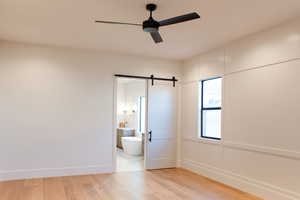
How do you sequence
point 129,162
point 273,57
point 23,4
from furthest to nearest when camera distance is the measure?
point 129,162 < point 273,57 < point 23,4

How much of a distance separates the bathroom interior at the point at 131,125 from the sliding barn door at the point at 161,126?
1.63ft

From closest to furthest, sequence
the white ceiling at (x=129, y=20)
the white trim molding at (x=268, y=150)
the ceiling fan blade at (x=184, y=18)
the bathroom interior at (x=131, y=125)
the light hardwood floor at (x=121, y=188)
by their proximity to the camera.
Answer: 1. the ceiling fan blade at (x=184, y=18)
2. the white ceiling at (x=129, y=20)
3. the white trim molding at (x=268, y=150)
4. the light hardwood floor at (x=121, y=188)
5. the bathroom interior at (x=131, y=125)

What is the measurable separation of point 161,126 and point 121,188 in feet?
6.79

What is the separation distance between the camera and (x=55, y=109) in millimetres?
5090

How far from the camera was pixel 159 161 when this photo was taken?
593cm

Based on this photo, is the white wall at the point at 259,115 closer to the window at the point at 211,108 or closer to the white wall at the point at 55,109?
the window at the point at 211,108

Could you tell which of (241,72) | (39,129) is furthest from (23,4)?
(241,72)

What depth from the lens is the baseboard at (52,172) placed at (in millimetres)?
4711

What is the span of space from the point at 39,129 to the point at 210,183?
358 centimetres

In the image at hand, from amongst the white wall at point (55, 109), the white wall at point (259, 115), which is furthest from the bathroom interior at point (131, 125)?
the white wall at point (259, 115)

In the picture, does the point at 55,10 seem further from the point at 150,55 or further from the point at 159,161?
the point at 159,161

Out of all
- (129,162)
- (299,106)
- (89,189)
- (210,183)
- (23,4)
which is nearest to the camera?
(23,4)

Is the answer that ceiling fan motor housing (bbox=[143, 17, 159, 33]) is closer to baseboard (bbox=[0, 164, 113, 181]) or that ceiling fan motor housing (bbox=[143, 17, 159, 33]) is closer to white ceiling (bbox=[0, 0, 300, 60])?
white ceiling (bbox=[0, 0, 300, 60])

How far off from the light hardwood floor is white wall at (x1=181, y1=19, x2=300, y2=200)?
1.35ft
